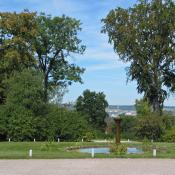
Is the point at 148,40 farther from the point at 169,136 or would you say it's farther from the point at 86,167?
the point at 86,167

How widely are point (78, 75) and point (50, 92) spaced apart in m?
5.01

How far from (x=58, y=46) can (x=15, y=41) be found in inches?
563

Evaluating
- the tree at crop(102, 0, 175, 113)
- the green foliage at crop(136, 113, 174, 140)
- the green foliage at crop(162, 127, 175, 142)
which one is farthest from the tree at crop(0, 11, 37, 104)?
the green foliage at crop(162, 127, 175, 142)

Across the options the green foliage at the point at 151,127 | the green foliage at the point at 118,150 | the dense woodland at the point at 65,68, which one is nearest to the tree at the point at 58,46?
the dense woodland at the point at 65,68

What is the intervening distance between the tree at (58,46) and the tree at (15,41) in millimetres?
10679

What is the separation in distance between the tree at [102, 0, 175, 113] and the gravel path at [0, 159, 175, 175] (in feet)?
130

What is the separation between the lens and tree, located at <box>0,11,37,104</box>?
197 ft

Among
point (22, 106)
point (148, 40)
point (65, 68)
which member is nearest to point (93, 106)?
point (65, 68)

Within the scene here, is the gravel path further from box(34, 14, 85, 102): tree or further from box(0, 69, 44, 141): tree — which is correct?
box(34, 14, 85, 102): tree

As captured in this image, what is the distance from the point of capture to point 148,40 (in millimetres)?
65812

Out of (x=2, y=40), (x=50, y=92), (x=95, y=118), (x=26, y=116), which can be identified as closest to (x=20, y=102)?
(x=26, y=116)

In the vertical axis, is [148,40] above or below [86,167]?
above

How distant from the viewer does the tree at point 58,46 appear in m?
74.5

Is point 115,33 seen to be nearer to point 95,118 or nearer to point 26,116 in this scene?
point 26,116
